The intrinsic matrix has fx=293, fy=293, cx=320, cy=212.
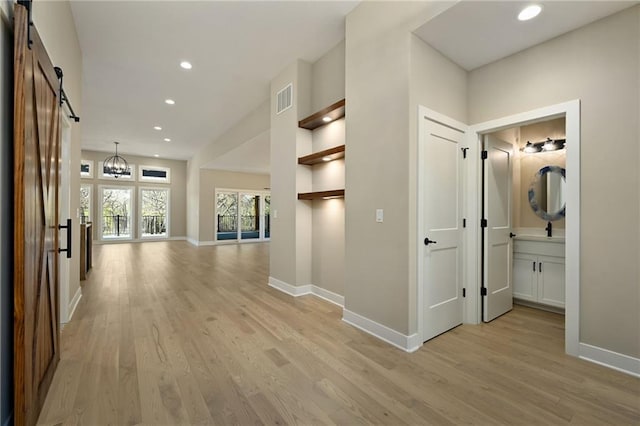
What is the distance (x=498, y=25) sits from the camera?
2.48m

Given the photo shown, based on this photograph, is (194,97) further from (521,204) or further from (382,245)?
(521,204)

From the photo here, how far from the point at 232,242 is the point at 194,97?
6.44 m

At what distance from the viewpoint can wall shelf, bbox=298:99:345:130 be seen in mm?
3568

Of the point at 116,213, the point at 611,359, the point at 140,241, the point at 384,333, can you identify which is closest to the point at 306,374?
the point at 384,333

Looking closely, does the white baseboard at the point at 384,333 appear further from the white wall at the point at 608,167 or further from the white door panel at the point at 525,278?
the white door panel at the point at 525,278

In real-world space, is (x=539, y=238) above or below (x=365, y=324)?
above

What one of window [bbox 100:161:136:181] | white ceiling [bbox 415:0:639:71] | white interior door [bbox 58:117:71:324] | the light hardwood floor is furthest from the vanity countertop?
window [bbox 100:161:136:181]

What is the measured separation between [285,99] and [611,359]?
4599 millimetres

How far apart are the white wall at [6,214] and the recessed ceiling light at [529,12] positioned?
3371 mm

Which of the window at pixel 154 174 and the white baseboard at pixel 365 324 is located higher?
the window at pixel 154 174

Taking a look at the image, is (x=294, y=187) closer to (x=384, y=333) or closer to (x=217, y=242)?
(x=384, y=333)

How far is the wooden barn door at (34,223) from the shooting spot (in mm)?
1467

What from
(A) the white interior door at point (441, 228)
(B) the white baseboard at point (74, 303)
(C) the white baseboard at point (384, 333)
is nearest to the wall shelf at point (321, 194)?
(A) the white interior door at point (441, 228)

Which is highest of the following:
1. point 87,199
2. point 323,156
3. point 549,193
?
point 323,156
